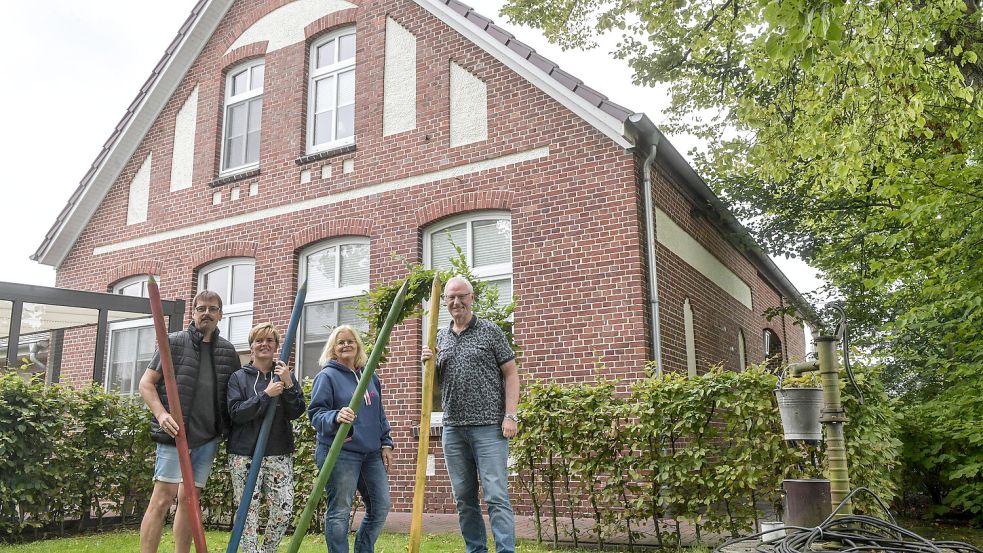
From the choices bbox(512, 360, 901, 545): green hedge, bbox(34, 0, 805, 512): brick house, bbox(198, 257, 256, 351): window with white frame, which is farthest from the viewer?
bbox(198, 257, 256, 351): window with white frame

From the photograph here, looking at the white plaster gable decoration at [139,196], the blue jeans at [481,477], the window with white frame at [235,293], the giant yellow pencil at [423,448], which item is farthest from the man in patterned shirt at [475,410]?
the white plaster gable decoration at [139,196]

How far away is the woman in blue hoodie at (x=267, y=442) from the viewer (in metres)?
4.62

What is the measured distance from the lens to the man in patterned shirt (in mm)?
4477

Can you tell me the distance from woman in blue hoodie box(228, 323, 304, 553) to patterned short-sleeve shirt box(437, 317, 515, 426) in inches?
36.2

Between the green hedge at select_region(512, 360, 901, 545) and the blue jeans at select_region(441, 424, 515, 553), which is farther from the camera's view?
the green hedge at select_region(512, 360, 901, 545)

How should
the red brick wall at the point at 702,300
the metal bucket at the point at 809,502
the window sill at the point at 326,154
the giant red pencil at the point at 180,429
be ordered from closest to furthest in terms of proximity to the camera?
the giant red pencil at the point at 180,429, the metal bucket at the point at 809,502, the red brick wall at the point at 702,300, the window sill at the point at 326,154

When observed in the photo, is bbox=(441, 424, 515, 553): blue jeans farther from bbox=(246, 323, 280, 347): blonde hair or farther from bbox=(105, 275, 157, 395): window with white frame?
bbox=(105, 275, 157, 395): window with white frame

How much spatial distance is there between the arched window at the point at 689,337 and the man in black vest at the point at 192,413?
6.53m

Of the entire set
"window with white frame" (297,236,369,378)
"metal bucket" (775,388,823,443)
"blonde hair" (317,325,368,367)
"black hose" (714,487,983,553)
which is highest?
"window with white frame" (297,236,369,378)

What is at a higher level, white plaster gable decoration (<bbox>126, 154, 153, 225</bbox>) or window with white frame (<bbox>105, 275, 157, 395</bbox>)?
white plaster gable decoration (<bbox>126, 154, 153, 225</bbox>)

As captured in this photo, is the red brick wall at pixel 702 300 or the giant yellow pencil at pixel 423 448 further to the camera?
the red brick wall at pixel 702 300

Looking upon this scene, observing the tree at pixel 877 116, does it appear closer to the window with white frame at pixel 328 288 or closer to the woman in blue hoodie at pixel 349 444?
the woman in blue hoodie at pixel 349 444

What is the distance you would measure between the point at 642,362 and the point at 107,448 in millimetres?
5706

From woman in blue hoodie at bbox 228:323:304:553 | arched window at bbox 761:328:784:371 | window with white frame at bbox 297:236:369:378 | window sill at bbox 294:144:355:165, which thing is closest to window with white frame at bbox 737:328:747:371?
arched window at bbox 761:328:784:371
